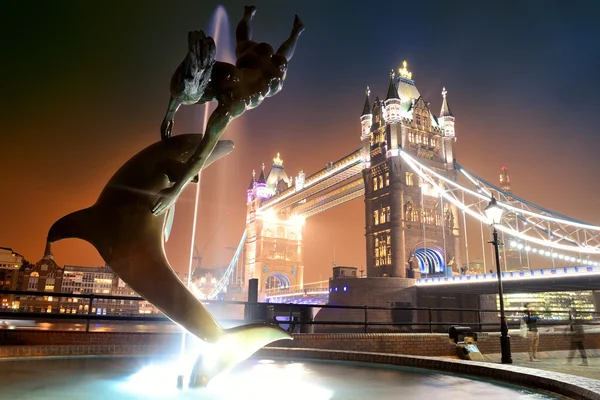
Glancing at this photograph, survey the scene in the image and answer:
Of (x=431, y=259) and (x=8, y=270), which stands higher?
(x=431, y=259)

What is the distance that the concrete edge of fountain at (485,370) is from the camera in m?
4.28

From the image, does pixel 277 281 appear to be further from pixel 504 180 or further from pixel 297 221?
pixel 504 180

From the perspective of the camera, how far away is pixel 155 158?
507 centimetres

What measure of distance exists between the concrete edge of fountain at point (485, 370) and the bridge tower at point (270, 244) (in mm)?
80350

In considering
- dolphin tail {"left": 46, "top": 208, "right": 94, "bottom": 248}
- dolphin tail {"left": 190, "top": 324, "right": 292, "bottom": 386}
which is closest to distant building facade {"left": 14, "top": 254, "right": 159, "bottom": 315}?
dolphin tail {"left": 46, "top": 208, "right": 94, "bottom": 248}

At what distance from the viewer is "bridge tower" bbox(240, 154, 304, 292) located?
9081 centimetres

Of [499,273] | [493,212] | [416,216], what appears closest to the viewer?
[499,273]

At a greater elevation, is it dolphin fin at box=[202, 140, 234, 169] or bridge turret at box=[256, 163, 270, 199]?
bridge turret at box=[256, 163, 270, 199]

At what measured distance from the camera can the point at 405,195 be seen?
4831cm

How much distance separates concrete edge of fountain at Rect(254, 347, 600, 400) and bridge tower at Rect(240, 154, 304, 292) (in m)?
80.3

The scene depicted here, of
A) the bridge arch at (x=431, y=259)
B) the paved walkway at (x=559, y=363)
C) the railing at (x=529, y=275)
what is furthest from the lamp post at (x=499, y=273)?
the bridge arch at (x=431, y=259)

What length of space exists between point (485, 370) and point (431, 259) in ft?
155

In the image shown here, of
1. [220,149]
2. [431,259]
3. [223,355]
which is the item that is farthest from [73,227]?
[431,259]

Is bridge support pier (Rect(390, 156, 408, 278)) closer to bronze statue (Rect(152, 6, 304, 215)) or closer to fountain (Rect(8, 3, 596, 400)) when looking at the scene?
fountain (Rect(8, 3, 596, 400))
